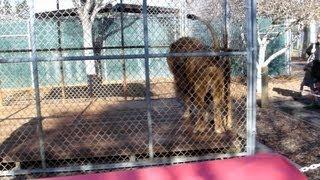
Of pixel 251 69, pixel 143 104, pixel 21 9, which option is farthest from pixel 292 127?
pixel 21 9

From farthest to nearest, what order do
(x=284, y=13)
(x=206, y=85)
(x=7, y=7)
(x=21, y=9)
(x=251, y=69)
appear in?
(x=284, y=13) < (x=7, y=7) < (x=21, y=9) < (x=206, y=85) < (x=251, y=69)

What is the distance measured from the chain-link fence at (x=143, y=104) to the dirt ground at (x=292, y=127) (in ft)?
2.27

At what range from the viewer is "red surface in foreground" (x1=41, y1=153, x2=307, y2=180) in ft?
7.87

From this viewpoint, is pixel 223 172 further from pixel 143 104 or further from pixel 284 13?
pixel 284 13

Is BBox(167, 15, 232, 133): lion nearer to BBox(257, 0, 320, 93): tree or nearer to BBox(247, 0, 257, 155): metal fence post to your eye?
BBox(247, 0, 257, 155): metal fence post

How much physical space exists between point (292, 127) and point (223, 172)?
7033mm

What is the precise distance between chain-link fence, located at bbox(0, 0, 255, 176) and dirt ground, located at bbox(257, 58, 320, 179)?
2.27ft

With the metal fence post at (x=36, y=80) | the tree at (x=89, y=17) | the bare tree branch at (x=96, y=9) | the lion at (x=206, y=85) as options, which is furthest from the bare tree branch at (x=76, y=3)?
the metal fence post at (x=36, y=80)

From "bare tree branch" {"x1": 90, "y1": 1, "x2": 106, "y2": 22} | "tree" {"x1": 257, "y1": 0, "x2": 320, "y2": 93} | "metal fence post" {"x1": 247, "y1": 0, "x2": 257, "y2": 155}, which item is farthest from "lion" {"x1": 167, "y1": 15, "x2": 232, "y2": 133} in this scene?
"tree" {"x1": 257, "y1": 0, "x2": 320, "y2": 93}

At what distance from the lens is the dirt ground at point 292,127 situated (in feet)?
23.5

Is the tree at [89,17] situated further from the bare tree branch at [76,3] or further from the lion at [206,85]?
the lion at [206,85]

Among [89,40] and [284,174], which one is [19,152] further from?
[89,40]

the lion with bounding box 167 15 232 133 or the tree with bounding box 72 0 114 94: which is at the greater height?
the tree with bounding box 72 0 114 94

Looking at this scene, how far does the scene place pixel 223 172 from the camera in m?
2.42
